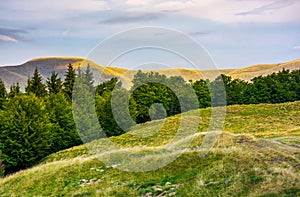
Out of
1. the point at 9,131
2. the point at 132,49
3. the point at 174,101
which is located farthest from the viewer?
the point at 174,101

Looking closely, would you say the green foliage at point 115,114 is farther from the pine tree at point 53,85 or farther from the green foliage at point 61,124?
the pine tree at point 53,85

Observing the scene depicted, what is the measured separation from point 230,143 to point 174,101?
6362cm

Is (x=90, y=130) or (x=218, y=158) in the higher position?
(x=218, y=158)

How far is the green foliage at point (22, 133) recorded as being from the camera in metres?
49.3

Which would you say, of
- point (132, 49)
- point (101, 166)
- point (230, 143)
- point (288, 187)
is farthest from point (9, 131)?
point (288, 187)

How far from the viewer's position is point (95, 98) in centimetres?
7194

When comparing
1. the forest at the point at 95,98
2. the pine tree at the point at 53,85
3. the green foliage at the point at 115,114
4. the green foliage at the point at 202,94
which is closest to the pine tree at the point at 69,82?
the forest at the point at 95,98

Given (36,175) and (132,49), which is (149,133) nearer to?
(36,175)

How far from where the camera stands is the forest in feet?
165

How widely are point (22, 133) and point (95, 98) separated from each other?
23.7 metres

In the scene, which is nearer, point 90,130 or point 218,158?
point 218,158

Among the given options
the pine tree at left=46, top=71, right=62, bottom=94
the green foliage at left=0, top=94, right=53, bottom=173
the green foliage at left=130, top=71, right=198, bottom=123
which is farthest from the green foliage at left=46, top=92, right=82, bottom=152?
the pine tree at left=46, top=71, right=62, bottom=94

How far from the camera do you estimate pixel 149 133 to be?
52156 millimetres

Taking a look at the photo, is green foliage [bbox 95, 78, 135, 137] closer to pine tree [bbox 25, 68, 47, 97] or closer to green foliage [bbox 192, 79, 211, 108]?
pine tree [bbox 25, 68, 47, 97]
